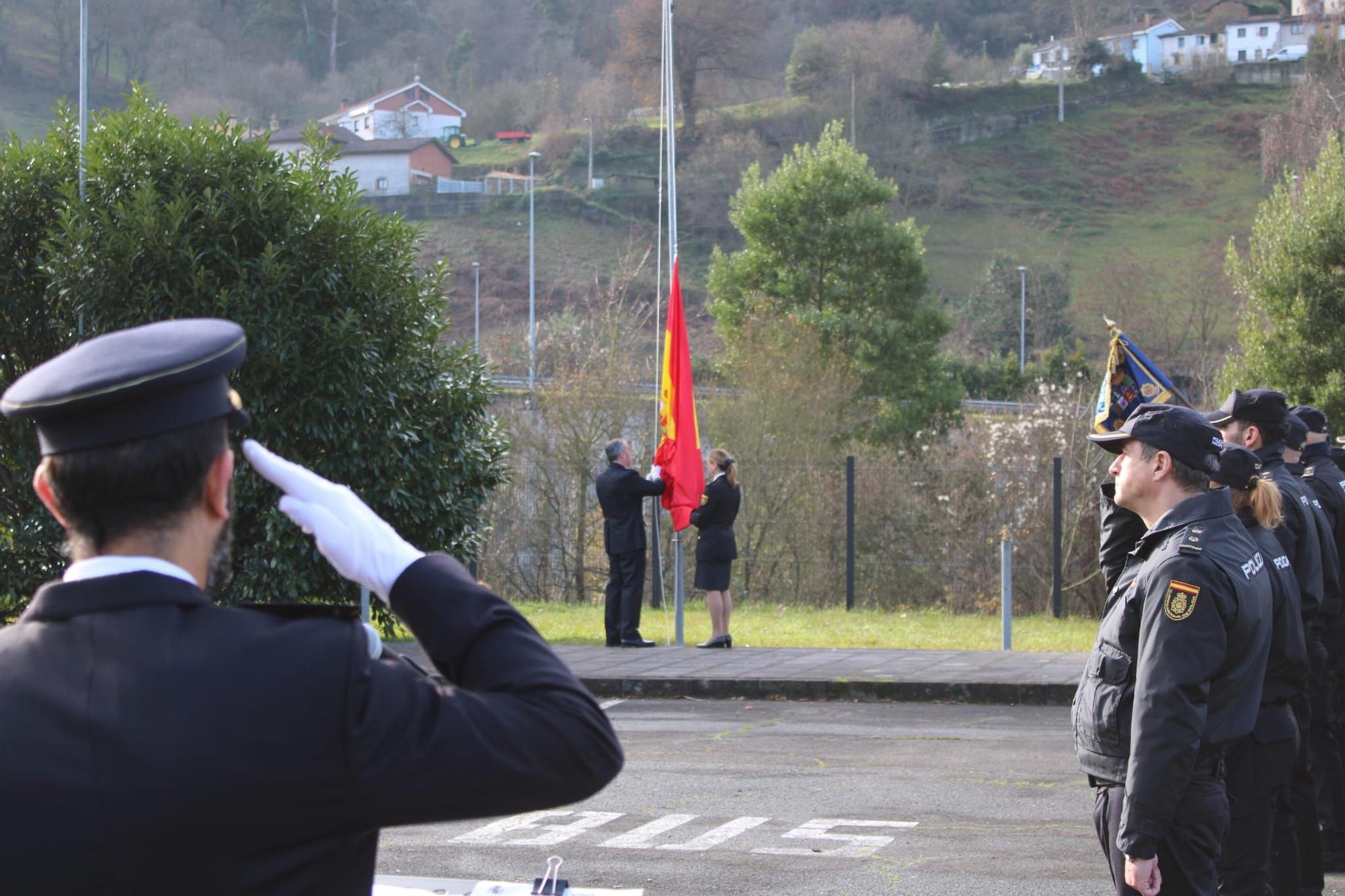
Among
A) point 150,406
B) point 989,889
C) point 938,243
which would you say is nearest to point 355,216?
point 989,889

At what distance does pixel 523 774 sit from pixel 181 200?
1150 cm

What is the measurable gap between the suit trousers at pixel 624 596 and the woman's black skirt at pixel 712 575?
618 millimetres

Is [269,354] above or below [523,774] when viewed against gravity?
above

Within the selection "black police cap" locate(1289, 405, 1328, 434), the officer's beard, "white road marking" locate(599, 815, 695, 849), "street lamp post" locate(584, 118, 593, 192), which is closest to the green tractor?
"street lamp post" locate(584, 118, 593, 192)

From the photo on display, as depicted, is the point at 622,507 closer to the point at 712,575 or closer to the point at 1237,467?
the point at 712,575

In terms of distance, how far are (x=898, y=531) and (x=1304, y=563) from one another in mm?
15912

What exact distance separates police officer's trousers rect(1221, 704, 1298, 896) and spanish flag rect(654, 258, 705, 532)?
10202mm

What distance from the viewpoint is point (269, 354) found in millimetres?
12672

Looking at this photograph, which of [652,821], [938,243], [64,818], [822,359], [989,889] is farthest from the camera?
[938,243]

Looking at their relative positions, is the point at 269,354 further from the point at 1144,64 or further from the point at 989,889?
the point at 1144,64

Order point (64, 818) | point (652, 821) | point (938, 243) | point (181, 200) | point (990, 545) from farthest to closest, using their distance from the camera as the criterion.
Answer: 1. point (938, 243)
2. point (990, 545)
3. point (181, 200)
4. point (652, 821)
5. point (64, 818)

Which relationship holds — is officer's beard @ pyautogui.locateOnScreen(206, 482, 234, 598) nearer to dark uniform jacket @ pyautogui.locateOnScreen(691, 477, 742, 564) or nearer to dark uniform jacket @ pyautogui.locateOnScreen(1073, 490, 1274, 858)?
dark uniform jacket @ pyautogui.locateOnScreen(1073, 490, 1274, 858)

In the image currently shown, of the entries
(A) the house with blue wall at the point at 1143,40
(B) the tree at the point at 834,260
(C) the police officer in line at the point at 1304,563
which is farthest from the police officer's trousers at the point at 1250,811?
(A) the house with blue wall at the point at 1143,40

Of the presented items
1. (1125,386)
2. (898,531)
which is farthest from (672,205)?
(1125,386)
